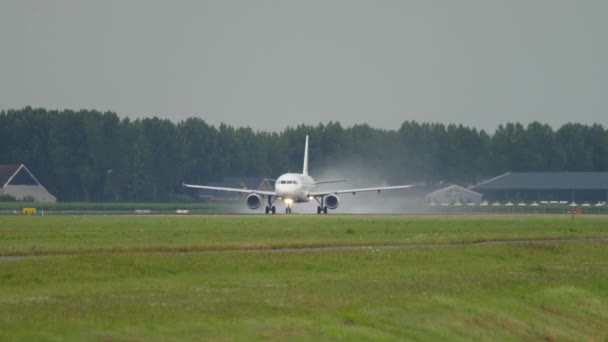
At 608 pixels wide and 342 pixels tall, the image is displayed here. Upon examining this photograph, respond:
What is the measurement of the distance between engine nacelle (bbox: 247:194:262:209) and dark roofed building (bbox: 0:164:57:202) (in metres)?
61.2

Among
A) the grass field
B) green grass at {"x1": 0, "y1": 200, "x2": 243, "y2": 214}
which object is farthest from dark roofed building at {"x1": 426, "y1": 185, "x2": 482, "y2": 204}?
the grass field

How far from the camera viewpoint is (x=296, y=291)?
2902 centimetres

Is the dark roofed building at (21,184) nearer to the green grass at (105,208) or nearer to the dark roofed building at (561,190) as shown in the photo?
the green grass at (105,208)

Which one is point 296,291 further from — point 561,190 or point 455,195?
point 561,190

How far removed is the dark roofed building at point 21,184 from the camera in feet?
560

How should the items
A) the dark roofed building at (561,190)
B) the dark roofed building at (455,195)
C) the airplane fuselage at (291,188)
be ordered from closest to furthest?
the airplane fuselage at (291,188), the dark roofed building at (455,195), the dark roofed building at (561,190)

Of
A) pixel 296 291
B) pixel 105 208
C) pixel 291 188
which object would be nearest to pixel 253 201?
pixel 291 188

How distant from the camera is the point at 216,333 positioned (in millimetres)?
22594

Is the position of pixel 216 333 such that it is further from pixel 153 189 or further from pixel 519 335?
pixel 153 189

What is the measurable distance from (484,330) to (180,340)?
29.9ft

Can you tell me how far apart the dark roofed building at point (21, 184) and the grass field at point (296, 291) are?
12608 centimetres

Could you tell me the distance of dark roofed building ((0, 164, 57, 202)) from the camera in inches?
6722

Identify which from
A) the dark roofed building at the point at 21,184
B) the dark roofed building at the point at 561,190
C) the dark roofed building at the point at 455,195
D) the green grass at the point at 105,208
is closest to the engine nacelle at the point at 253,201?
the green grass at the point at 105,208

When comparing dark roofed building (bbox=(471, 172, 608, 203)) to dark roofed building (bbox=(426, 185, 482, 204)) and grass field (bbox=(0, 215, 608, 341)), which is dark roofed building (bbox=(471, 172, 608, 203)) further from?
grass field (bbox=(0, 215, 608, 341))
